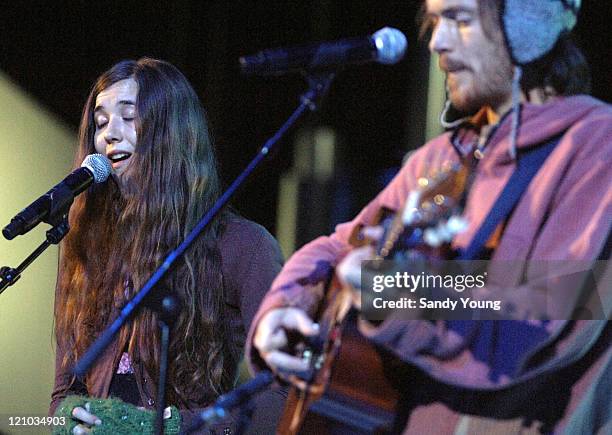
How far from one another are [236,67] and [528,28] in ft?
8.47

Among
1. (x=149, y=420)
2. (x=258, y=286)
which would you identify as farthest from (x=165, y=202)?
(x=149, y=420)

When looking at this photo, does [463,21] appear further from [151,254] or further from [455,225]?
[151,254]

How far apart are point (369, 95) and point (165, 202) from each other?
113 centimetres

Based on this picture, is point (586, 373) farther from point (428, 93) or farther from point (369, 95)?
point (369, 95)

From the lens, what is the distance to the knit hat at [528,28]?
169 centimetres

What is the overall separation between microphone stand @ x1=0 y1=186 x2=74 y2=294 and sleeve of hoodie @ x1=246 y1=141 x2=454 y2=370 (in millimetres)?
710

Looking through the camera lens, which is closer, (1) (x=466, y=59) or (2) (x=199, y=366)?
(1) (x=466, y=59)

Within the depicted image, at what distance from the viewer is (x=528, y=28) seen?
5.55 feet

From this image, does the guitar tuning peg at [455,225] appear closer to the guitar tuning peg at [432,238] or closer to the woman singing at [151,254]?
the guitar tuning peg at [432,238]

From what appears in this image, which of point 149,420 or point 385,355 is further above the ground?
point 385,355

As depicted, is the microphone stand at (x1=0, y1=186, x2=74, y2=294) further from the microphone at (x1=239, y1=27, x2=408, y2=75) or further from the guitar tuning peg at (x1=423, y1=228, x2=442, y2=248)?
the guitar tuning peg at (x1=423, y1=228, x2=442, y2=248)

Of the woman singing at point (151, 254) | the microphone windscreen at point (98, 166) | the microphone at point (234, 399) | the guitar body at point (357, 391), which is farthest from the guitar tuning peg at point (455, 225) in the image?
the microphone windscreen at point (98, 166)

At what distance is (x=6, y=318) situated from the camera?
14.1ft

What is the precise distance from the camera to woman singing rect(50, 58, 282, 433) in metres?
2.50
